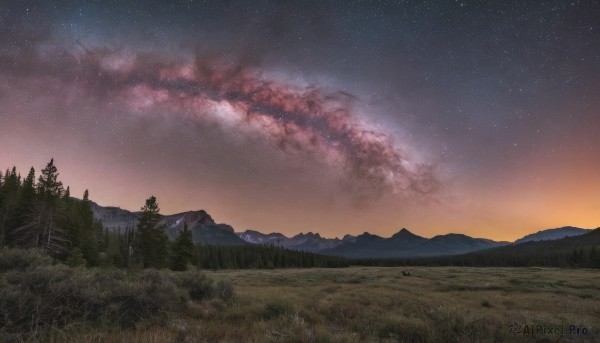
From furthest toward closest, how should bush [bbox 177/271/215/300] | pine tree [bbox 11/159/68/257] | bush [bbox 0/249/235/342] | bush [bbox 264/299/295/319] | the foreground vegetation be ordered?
pine tree [bbox 11/159/68/257], bush [bbox 177/271/215/300], bush [bbox 264/299/295/319], the foreground vegetation, bush [bbox 0/249/235/342]

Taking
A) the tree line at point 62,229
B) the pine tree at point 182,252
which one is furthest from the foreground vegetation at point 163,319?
the pine tree at point 182,252

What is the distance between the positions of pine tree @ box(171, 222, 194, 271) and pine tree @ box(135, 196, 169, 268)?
2637mm

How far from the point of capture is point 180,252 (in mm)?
55938

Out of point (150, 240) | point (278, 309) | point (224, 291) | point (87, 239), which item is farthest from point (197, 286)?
point (87, 239)

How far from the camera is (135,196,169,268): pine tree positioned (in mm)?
50750

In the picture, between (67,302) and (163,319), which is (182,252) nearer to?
(163,319)

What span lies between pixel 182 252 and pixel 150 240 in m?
6.55

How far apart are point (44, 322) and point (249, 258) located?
10986 cm

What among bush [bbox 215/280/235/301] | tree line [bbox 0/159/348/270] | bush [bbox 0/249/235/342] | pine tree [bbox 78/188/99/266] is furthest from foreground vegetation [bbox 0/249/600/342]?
pine tree [bbox 78/188/99/266]

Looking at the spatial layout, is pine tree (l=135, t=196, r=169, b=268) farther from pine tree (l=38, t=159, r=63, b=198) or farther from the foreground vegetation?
the foreground vegetation

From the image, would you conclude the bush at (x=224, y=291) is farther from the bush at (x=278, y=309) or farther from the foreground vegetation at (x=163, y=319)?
the bush at (x=278, y=309)

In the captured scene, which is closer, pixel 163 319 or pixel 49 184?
pixel 163 319

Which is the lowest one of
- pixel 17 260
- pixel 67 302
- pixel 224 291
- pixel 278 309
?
pixel 278 309

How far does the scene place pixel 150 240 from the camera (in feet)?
169
